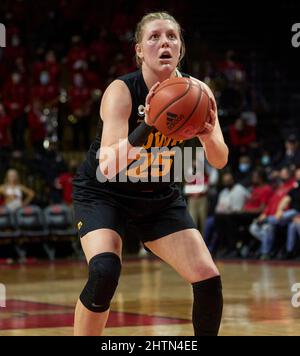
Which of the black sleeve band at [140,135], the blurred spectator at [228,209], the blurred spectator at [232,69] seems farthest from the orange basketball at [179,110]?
the blurred spectator at [232,69]

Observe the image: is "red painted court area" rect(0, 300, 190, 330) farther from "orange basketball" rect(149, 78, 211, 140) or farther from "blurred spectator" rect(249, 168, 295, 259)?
"blurred spectator" rect(249, 168, 295, 259)

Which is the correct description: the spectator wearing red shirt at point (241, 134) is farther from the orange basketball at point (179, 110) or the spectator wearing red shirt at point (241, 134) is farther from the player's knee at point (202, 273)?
the orange basketball at point (179, 110)

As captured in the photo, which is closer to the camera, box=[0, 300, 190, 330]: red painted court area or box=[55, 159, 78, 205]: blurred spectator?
box=[0, 300, 190, 330]: red painted court area

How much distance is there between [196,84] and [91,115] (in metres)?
14.0

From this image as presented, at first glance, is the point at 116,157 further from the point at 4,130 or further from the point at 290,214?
the point at 4,130

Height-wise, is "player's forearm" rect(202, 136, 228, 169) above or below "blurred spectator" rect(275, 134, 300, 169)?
above

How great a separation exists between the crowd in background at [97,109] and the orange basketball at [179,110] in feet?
31.0

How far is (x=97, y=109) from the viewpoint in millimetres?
18484

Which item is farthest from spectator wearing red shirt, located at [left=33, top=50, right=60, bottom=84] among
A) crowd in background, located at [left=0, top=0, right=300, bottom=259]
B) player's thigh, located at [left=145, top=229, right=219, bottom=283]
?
player's thigh, located at [left=145, top=229, right=219, bottom=283]

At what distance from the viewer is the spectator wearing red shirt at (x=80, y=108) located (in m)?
17.7

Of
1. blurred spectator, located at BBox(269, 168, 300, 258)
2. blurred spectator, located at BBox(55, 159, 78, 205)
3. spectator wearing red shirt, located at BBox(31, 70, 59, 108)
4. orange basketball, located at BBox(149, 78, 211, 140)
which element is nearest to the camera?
orange basketball, located at BBox(149, 78, 211, 140)

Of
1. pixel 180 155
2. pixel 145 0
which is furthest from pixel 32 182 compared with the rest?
pixel 180 155

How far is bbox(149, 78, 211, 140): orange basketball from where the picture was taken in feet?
14.1
